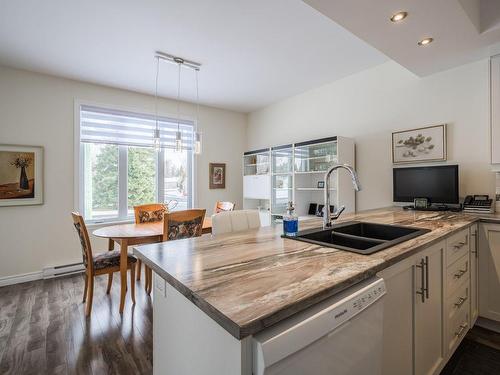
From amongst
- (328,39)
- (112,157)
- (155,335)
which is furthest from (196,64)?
(155,335)

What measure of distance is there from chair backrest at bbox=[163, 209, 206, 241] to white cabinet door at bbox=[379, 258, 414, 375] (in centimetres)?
180

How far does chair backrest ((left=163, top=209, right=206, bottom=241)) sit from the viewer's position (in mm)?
2352

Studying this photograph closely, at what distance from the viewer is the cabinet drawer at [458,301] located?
1.58 meters

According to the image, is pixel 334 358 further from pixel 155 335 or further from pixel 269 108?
pixel 269 108

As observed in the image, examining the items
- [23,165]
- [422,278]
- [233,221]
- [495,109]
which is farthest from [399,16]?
[23,165]

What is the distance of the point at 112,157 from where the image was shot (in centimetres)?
388

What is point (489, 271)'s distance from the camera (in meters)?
2.01

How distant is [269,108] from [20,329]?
4390 millimetres

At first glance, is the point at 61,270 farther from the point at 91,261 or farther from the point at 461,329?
the point at 461,329

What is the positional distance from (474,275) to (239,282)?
7.11 feet

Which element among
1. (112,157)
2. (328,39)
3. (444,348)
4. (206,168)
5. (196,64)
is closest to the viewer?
(444,348)

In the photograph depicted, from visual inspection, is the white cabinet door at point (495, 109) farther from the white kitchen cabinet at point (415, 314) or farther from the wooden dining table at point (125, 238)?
the wooden dining table at point (125, 238)

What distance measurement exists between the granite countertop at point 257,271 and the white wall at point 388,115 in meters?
1.59

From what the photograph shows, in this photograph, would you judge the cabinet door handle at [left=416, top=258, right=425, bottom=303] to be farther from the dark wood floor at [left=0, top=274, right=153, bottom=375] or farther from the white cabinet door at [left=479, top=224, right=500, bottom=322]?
the dark wood floor at [left=0, top=274, right=153, bottom=375]
